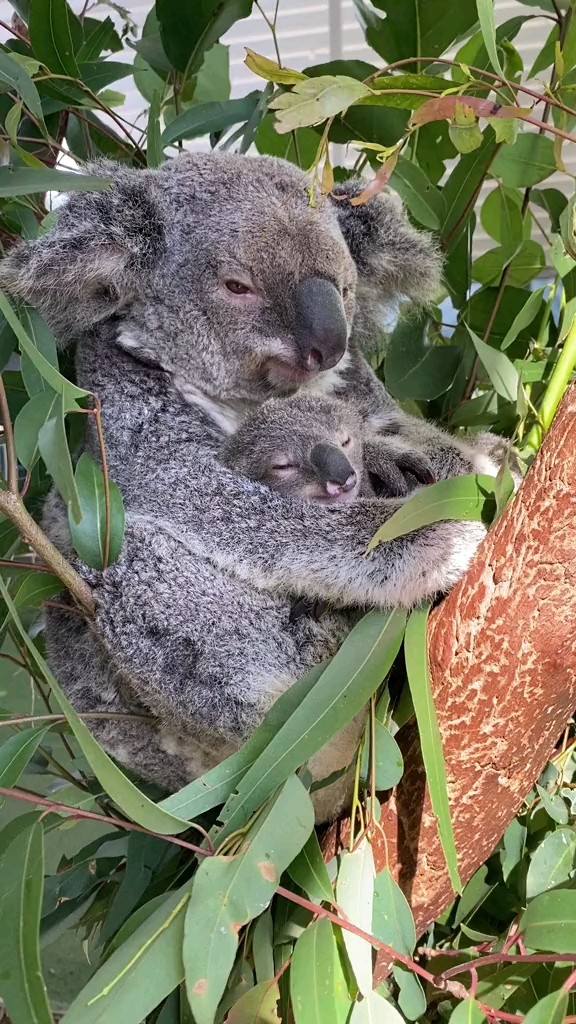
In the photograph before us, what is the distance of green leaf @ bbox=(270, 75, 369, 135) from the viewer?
2.68ft

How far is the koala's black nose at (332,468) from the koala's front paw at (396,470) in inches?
6.4

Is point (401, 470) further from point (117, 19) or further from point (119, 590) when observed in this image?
point (117, 19)

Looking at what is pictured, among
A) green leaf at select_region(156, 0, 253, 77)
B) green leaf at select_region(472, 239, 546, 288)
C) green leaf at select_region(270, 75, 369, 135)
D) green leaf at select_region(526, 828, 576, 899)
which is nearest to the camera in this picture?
green leaf at select_region(270, 75, 369, 135)

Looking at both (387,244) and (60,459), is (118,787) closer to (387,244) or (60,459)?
(60,459)

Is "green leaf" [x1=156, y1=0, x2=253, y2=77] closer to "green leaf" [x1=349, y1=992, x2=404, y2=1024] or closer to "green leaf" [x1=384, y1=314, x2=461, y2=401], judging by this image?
"green leaf" [x1=384, y1=314, x2=461, y2=401]

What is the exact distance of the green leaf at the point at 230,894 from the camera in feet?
2.96

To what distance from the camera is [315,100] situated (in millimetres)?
850

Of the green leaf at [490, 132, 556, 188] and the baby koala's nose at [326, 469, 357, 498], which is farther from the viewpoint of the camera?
the green leaf at [490, 132, 556, 188]

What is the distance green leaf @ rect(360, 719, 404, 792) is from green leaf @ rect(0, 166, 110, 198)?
3.17 ft

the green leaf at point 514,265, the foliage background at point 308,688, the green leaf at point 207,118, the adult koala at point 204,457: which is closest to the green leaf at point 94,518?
the foliage background at point 308,688

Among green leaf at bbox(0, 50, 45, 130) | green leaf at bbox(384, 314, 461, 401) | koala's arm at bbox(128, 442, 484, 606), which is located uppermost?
green leaf at bbox(0, 50, 45, 130)

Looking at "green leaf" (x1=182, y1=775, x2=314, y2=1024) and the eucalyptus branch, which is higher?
the eucalyptus branch

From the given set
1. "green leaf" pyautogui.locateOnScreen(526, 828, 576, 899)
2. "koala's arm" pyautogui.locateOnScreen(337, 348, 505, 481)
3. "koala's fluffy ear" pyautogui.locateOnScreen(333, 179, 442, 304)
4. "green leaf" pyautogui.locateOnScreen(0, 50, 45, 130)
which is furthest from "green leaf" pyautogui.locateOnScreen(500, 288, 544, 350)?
"green leaf" pyautogui.locateOnScreen(0, 50, 45, 130)

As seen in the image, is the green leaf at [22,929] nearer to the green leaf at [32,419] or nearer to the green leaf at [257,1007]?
the green leaf at [257,1007]
